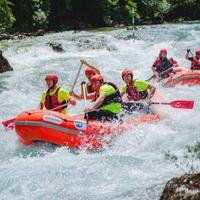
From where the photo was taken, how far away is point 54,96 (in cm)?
966

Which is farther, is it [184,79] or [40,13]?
[40,13]

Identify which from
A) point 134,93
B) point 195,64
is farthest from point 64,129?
point 195,64

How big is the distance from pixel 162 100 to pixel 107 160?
11.0 feet

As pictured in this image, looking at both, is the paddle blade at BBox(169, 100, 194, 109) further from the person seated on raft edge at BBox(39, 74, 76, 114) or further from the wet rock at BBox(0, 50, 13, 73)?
the wet rock at BBox(0, 50, 13, 73)

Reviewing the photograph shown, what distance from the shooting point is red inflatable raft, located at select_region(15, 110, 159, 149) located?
8641 millimetres

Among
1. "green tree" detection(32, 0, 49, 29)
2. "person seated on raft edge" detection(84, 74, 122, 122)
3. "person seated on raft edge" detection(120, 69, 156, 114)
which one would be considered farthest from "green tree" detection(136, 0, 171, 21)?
"person seated on raft edge" detection(84, 74, 122, 122)

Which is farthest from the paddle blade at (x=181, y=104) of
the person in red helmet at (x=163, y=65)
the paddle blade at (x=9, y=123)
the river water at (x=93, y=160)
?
the person in red helmet at (x=163, y=65)

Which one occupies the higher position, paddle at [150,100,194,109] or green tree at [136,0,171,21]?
paddle at [150,100,194,109]

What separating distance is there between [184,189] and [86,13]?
36.7m

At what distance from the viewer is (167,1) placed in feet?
153

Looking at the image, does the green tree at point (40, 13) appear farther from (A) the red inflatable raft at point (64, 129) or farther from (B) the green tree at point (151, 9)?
(A) the red inflatable raft at point (64, 129)

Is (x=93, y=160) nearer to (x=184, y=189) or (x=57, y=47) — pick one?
(x=184, y=189)

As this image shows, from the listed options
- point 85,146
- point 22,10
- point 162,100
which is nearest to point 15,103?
point 162,100

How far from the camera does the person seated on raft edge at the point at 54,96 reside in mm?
9547
